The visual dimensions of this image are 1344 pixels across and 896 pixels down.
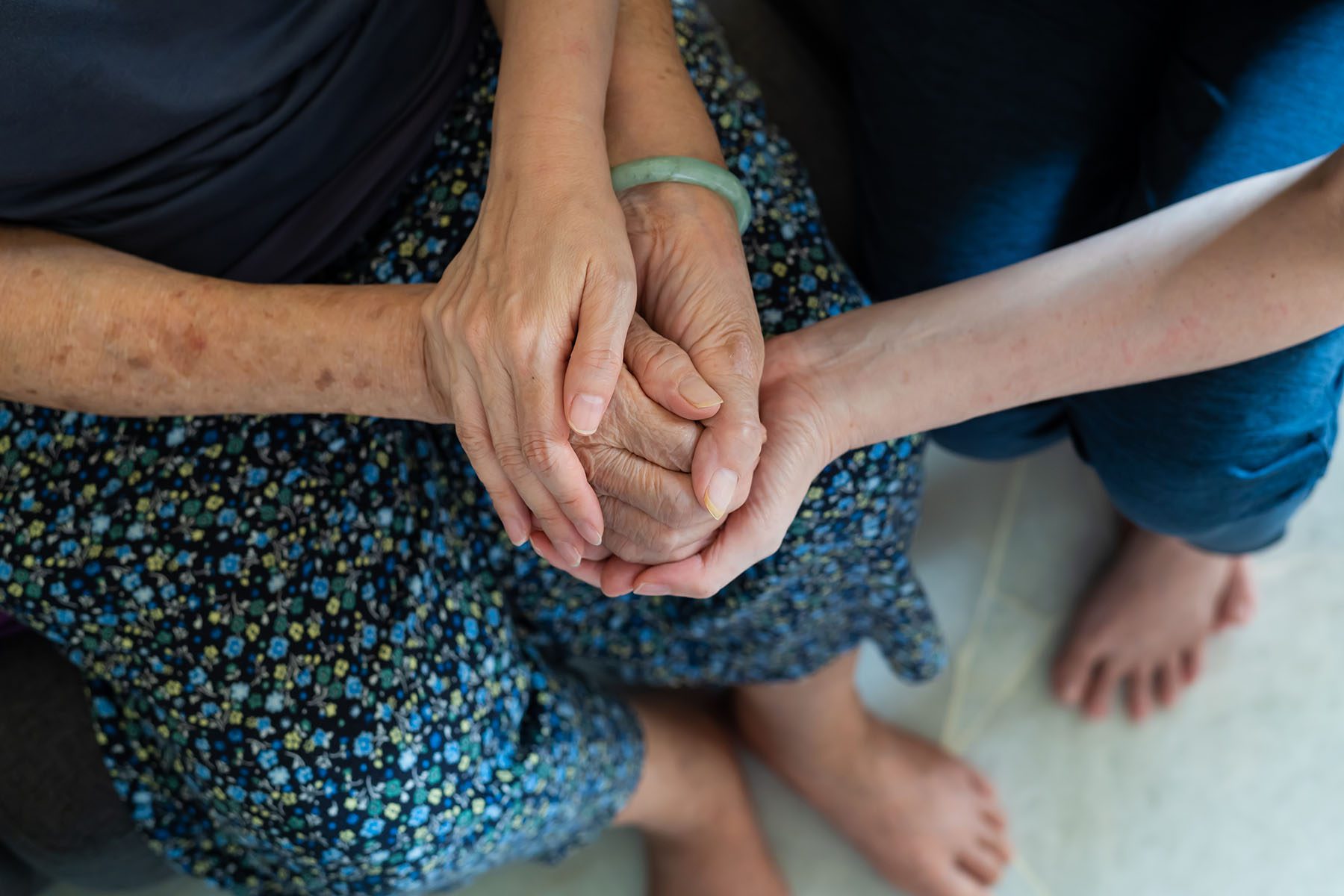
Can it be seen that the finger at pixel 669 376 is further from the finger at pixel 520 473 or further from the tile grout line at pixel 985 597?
the tile grout line at pixel 985 597

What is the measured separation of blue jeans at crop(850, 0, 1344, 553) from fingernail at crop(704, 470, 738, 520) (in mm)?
439

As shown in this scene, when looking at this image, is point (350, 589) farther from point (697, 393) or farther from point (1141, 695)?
point (1141, 695)

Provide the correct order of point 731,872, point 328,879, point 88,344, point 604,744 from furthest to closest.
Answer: point 731,872 < point 604,744 < point 328,879 < point 88,344

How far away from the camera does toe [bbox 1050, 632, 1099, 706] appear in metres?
1.40

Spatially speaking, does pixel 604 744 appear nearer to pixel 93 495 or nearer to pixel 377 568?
pixel 377 568

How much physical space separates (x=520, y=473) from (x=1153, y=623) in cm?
97

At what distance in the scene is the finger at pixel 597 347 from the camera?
0.75 metres

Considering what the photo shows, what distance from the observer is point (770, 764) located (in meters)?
1.39

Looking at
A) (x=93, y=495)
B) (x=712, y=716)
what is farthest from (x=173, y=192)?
(x=712, y=716)

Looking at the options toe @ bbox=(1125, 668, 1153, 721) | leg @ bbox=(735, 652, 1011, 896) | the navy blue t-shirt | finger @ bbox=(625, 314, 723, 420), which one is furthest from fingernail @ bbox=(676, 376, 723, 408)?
toe @ bbox=(1125, 668, 1153, 721)

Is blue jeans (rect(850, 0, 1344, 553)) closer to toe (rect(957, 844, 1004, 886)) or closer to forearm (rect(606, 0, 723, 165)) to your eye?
forearm (rect(606, 0, 723, 165))

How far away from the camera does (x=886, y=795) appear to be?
4.38 feet

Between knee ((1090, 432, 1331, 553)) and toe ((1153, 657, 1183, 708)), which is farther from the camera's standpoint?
toe ((1153, 657, 1183, 708))

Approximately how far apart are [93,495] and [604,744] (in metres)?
0.55
